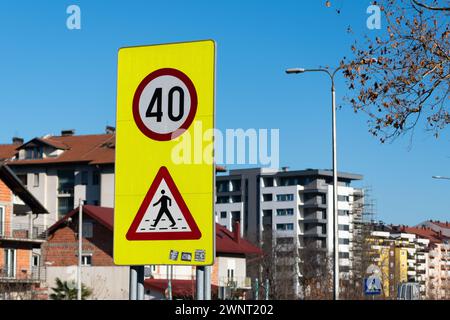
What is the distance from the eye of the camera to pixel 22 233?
219 feet

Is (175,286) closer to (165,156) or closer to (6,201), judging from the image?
(6,201)

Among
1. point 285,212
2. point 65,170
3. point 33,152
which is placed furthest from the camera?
point 285,212

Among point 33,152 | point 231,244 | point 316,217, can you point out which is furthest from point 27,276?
point 316,217

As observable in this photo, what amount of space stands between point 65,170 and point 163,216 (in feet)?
376

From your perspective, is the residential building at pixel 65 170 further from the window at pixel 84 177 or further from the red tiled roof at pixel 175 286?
the red tiled roof at pixel 175 286

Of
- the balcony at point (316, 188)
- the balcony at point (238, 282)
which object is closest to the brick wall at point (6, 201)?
the balcony at point (238, 282)

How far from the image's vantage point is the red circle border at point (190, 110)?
211 inches

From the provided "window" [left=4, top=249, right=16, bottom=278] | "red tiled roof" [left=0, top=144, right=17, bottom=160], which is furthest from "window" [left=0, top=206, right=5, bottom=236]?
"red tiled roof" [left=0, top=144, right=17, bottom=160]

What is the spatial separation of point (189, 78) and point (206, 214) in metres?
0.76

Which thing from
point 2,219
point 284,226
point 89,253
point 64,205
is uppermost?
point 284,226

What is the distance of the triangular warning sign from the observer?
17.9 feet

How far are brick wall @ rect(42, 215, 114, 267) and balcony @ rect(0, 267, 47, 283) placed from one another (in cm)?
1006

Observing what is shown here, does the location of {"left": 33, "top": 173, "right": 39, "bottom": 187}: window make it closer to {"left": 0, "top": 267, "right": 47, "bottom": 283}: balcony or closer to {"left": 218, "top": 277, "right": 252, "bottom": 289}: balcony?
{"left": 218, "top": 277, "right": 252, "bottom": 289}: balcony

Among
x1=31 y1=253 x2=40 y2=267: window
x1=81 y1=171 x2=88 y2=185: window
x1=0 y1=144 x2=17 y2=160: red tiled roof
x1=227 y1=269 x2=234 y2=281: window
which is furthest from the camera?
x1=0 y1=144 x2=17 y2=160: red tiled roof
